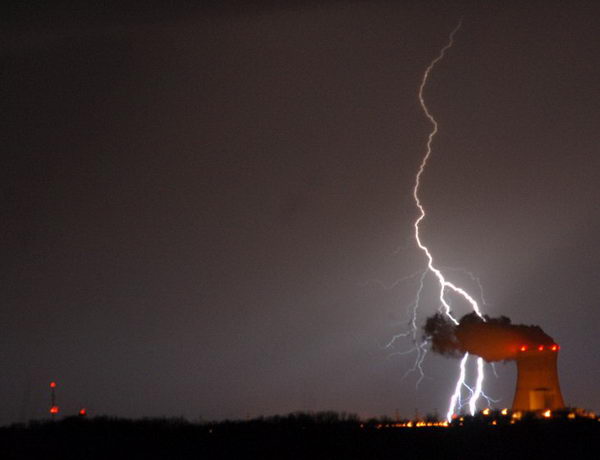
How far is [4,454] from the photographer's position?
1247 inches

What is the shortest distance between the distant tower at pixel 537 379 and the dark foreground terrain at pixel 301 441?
7799mm

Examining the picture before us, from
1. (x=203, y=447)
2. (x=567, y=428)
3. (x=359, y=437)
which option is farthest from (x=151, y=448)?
(x=567, y=428)

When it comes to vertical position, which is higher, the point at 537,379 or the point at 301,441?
the point at 537,379

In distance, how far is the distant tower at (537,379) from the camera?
48.4 meters

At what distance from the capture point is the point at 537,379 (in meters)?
48.9

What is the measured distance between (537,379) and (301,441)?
17.0 meters

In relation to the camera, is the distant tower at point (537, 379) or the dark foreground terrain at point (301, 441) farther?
the distant tower at point (537, 379)

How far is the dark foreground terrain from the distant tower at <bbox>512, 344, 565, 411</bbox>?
307 inches

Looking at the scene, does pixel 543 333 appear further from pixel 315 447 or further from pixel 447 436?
pixel 315 447

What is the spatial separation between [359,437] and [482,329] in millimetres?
16117

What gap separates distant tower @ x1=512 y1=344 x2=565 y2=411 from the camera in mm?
48406

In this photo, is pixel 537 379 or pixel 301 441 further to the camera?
pixel 537 379

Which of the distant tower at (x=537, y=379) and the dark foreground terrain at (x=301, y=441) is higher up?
the distant tower at (x=537, y=379)

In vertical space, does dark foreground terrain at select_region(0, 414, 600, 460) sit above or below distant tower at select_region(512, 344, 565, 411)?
below
